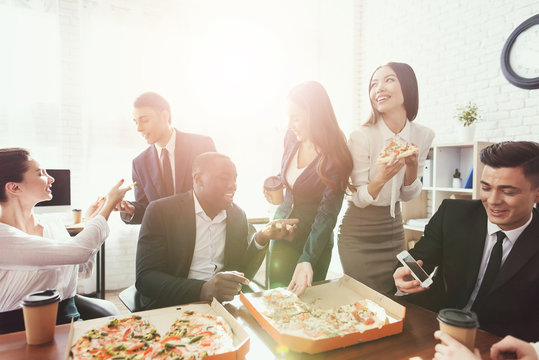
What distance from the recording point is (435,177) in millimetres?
3500

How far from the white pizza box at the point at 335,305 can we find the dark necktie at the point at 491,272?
407 millimetres

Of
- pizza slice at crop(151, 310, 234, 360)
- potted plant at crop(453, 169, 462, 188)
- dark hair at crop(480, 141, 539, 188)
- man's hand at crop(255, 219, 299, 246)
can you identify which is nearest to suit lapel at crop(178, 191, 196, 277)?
man's hand at crop(255, 219, 299, 246)

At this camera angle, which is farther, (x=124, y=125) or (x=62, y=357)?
(x=124, y=125)

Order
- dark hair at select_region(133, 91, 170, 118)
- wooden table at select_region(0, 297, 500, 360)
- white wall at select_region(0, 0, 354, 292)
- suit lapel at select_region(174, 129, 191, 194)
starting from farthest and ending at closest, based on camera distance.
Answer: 1. white wall at select_region(0, 0, 354, 292)
2. suit lapel at select_region(174, 129, 191, 194)
3. dark hair at select_region(133, 91, 170, 118)
4. wooden table at select_region(0, 297, 500, 360)

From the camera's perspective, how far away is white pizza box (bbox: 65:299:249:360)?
2.90 feet

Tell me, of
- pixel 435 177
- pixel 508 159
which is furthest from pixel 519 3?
pixel 508 159

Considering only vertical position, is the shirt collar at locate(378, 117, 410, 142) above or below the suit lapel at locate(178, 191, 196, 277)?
above

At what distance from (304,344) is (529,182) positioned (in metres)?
1.11

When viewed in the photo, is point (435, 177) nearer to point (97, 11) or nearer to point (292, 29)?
point (292, 29)

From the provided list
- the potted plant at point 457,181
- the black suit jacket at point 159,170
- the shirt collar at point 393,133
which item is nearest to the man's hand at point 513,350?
the shirt collar at point 393,133

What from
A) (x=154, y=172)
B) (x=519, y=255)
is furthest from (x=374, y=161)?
(x=154, y=172)

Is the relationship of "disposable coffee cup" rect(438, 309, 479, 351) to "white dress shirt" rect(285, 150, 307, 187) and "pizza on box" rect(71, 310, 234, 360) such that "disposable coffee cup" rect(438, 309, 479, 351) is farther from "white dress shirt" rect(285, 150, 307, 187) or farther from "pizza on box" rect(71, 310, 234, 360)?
"white dress shirt" rect(285, 150, 307, 187)

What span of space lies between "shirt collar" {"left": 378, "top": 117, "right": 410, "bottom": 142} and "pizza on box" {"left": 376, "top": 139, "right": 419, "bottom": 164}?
0.13 ft

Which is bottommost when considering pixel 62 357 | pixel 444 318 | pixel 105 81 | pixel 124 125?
pixel 62 357
